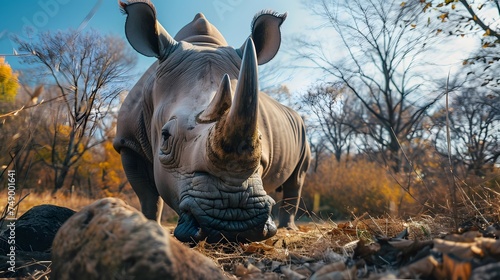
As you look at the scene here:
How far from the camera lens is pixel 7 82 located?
2.56m

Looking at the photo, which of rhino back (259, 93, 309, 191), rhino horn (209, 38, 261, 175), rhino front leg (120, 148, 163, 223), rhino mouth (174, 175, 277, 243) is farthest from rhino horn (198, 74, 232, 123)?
rhino front leg (120, 148, 163, 223)

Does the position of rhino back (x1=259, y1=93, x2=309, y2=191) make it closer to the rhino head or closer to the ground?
the rhino head

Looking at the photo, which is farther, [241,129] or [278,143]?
[278,143]

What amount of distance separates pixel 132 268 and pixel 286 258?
1333 mm

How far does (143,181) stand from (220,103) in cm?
265

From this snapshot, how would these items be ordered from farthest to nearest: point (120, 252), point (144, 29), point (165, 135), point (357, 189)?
point (357, 189) → point (144, 29) → point (165, 135) → point (120, 252)

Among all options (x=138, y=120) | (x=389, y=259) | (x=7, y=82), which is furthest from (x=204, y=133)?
(x=138, y=120)

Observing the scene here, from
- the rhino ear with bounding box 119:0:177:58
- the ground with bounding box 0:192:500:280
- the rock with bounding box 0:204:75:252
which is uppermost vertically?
the rhino ear with bounding box 119:0:177:58

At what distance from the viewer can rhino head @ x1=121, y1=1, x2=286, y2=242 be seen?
241cm

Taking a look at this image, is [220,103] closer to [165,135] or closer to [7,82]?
[165,135]

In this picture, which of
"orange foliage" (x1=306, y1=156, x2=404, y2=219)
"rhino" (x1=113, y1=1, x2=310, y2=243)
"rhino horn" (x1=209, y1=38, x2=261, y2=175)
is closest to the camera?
"rhino horn" (x1=209, y1=38, x2=261, y2=175)

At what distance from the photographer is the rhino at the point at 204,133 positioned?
2.46 m

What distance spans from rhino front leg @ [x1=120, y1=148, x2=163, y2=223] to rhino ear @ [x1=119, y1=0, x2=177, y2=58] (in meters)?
1.42

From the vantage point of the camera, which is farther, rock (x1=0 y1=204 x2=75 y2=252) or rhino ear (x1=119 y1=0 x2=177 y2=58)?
rhino ear (x1=119 y1=0 x2=177 y2=58)
